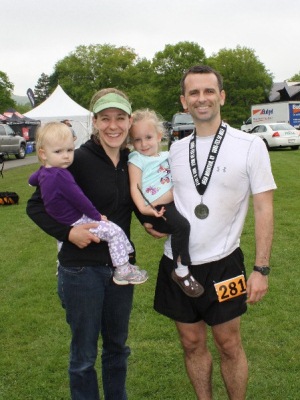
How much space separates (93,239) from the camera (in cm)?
255

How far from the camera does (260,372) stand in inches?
149

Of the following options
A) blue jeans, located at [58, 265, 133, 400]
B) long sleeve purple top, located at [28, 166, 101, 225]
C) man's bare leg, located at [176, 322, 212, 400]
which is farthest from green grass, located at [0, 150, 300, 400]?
long sleeve purple top, located at [28, 166, 101, 225]

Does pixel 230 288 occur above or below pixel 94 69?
below

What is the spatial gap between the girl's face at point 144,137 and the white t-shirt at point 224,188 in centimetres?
19

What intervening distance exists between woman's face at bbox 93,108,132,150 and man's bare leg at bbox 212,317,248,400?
1.26m

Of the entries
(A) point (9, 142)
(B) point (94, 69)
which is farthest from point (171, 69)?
(A) point (9, 142)

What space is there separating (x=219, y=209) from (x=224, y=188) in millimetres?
125

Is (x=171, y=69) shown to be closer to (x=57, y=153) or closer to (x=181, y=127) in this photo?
(x=181, y=127)

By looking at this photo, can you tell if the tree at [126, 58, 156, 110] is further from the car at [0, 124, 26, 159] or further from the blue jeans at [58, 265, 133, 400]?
the blue jeans at [58, 265, 133, 400]

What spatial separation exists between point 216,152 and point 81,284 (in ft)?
3.51

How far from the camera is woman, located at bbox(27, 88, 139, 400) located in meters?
2.63

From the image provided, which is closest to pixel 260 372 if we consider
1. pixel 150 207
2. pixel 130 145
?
pixel 150 207

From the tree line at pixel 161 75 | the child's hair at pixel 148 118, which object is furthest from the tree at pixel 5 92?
the child's hair at pixel 148 118

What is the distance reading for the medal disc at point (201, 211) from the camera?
9.17ft
